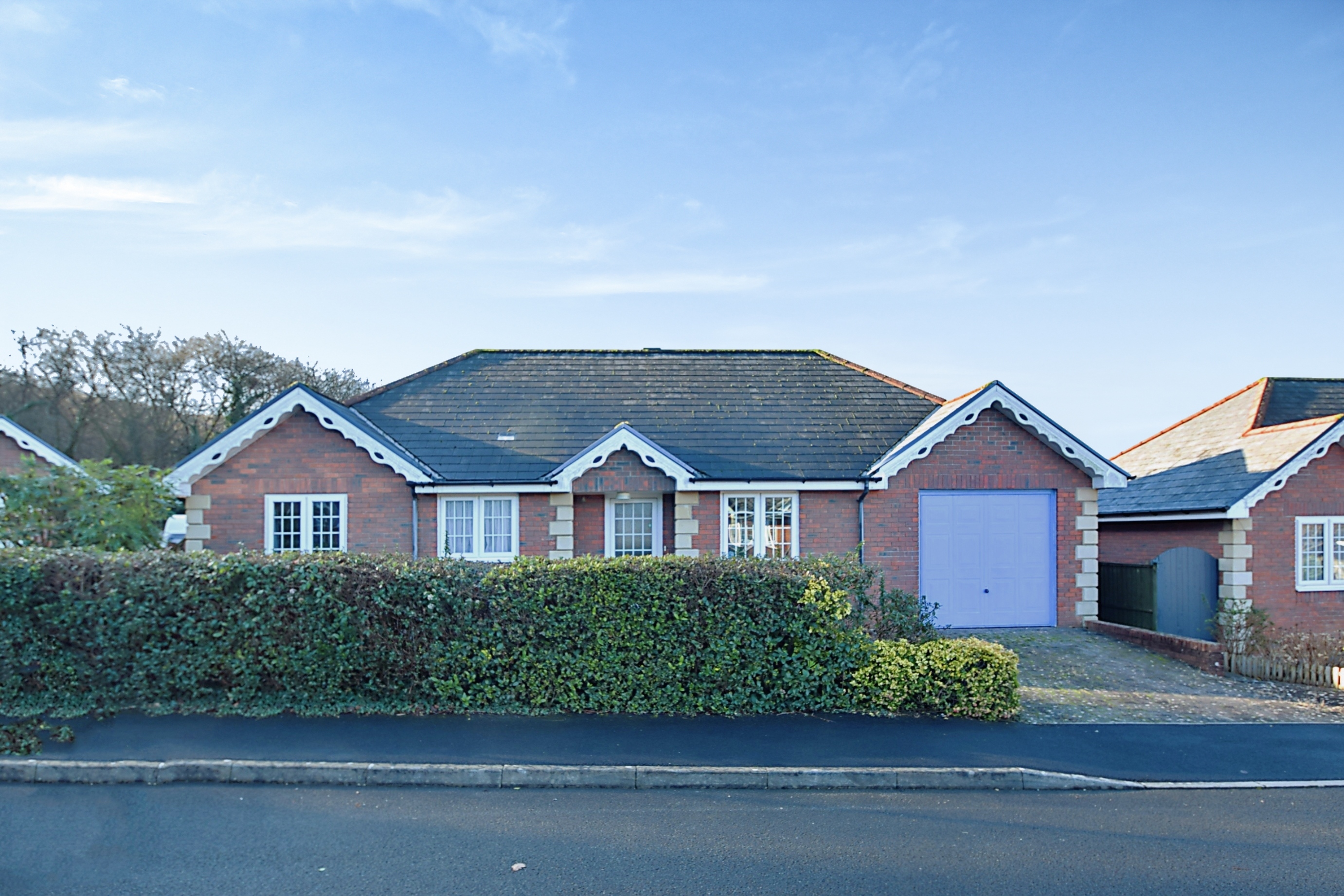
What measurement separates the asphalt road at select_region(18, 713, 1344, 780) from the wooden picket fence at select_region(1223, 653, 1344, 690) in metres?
3.25

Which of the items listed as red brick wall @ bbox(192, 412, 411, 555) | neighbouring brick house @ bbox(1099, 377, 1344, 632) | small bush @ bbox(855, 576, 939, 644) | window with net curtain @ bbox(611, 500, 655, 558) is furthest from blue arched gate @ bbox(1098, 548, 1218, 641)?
red brick wall @ bbox(192, 412, 411, 555)

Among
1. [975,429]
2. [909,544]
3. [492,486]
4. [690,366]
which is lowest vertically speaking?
[909,544]

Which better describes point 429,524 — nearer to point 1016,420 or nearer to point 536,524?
point 536,524

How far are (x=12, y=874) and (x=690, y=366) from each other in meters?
16.7

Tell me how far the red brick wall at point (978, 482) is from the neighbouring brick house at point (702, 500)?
0.03m

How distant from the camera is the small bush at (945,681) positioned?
971 cm

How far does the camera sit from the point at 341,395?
43531mm

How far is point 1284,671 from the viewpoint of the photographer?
12828mm

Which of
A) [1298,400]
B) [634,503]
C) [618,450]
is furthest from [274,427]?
[1298,400]

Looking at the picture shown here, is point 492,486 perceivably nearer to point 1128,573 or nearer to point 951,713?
point 951,713

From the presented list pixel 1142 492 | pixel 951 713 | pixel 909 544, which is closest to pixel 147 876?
pixel 951 713

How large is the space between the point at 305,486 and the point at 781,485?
8.87 m

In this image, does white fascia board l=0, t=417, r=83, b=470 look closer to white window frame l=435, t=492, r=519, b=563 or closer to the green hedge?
white window frame l=435, t=492, r=519, b=563

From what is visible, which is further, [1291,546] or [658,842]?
[1291,546]
